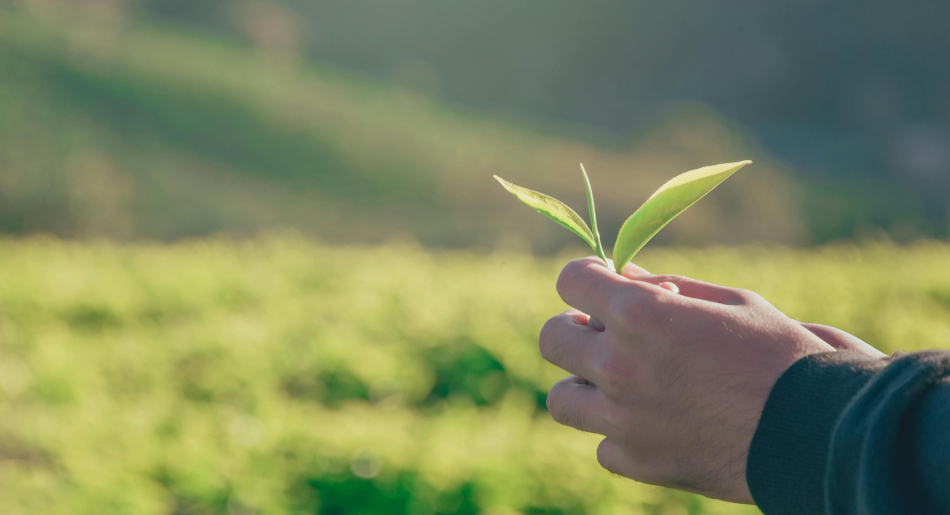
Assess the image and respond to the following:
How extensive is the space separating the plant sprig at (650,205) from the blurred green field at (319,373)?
1462 millimetres

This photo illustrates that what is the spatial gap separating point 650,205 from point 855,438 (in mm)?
477

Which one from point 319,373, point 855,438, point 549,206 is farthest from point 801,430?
point 319,373

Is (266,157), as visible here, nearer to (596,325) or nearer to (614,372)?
(596,325)

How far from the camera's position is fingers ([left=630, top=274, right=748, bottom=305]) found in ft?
4.22

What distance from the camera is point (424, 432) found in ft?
10.00

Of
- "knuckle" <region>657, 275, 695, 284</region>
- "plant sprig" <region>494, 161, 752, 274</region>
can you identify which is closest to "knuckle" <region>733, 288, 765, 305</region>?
"knuckle" <region>657, 275, 695, 284</region>

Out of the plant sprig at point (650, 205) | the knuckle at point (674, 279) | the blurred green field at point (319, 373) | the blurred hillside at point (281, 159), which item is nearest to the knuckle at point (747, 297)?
the knuckle at point (674, 279)

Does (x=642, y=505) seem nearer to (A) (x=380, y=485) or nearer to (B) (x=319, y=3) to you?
(A) (x=380, y=485)

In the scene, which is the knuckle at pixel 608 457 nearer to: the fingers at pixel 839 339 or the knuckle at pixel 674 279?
the knuckle at pixel 674 279

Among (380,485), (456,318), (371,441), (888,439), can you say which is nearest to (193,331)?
(456,318)

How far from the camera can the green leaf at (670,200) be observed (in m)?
1.07

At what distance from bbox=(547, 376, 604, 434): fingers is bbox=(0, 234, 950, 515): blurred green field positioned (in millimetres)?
1138

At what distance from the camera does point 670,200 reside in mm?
1113

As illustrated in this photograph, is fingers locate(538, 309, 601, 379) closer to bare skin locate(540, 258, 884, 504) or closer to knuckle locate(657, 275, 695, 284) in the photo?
bare skin locate(540, 258, 884, 504)
